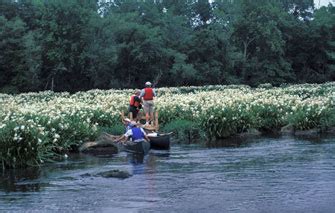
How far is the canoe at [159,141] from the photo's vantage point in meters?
20.8

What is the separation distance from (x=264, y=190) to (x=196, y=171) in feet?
10.4

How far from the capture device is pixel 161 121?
27453mm

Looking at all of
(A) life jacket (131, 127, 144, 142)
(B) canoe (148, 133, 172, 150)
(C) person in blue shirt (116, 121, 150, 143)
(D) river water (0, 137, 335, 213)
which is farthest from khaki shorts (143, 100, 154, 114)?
(D) river water (0, 137, 335, 213)

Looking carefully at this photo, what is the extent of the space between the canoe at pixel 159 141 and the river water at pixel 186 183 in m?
0.51

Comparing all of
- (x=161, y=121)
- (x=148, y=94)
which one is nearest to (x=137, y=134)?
(x=148, y=94)

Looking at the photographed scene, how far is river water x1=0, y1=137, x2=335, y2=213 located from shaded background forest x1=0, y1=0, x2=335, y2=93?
→ 41.2m

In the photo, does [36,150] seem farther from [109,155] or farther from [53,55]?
[53,55]

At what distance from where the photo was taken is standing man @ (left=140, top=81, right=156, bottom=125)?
986 inches

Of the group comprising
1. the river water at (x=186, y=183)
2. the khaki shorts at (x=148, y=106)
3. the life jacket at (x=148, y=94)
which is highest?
the life jacket at (x=148, y=94)

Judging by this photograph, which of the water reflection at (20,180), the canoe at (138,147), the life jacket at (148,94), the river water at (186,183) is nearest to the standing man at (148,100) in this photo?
the life jacket at (148,94)

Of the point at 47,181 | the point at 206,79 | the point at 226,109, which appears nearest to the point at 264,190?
the point at 47,181

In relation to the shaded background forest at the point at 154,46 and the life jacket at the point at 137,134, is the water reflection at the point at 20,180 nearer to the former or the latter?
the life jacket at the point at 137,134

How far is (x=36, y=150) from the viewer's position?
17688mm

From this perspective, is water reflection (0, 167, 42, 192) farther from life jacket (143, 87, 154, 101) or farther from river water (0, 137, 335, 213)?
life jacket (143, 87, 154, 101)
